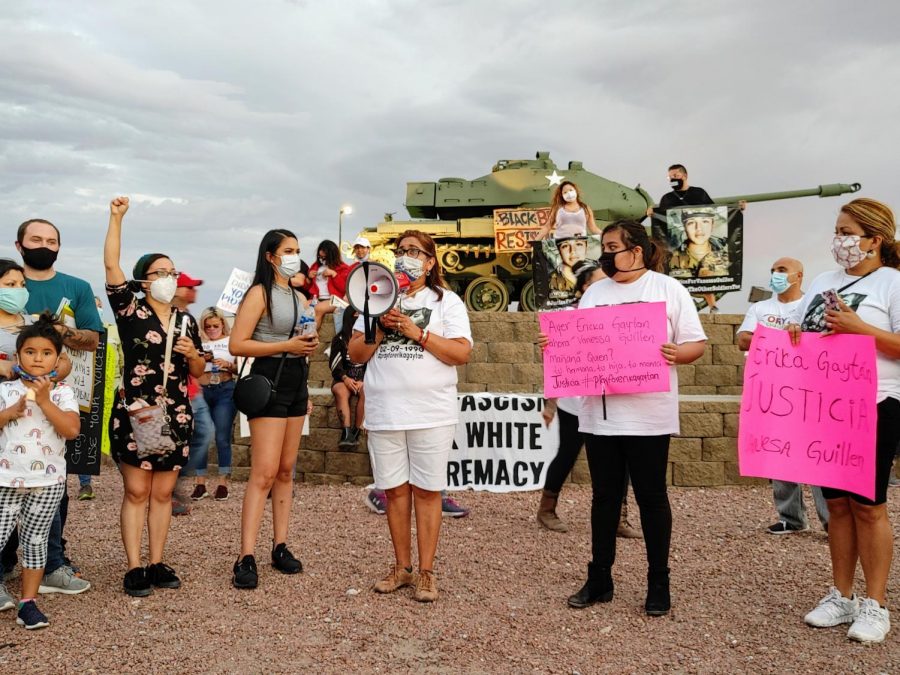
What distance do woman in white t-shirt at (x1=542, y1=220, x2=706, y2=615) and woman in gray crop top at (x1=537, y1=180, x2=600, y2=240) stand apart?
683 centimetres

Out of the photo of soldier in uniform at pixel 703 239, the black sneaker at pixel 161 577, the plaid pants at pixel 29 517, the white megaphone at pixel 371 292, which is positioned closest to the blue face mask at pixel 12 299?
the plaid pants at pixel 29 517

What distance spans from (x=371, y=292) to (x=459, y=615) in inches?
67.2

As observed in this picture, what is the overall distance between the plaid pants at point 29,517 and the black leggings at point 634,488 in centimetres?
276

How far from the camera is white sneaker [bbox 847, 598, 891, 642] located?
3652 millimetres

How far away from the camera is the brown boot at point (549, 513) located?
6.01 metres

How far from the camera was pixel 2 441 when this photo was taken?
3.87 m

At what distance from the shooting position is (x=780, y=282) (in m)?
5.75

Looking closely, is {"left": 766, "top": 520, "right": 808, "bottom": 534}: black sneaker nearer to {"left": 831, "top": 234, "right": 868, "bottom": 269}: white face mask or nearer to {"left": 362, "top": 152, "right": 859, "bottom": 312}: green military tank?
{"left": 831, "top": 234, "right": 868, "bottom": 269}: white face mask

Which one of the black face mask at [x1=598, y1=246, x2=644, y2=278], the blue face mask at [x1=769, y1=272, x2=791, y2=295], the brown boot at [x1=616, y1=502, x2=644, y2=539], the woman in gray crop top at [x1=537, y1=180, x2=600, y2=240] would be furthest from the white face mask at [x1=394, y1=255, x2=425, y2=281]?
the woman in gray crop top at [x1=537, y1=180, x2=600, y2=240]

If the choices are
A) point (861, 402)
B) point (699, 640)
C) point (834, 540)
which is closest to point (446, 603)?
point (699, 640)

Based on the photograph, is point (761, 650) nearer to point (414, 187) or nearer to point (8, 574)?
point (8, 574)

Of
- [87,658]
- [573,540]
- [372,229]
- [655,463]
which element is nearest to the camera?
[87,658]

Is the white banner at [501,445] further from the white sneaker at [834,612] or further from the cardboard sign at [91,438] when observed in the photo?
the white sneaker at [834,612]

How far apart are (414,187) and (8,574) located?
14.8 meters
